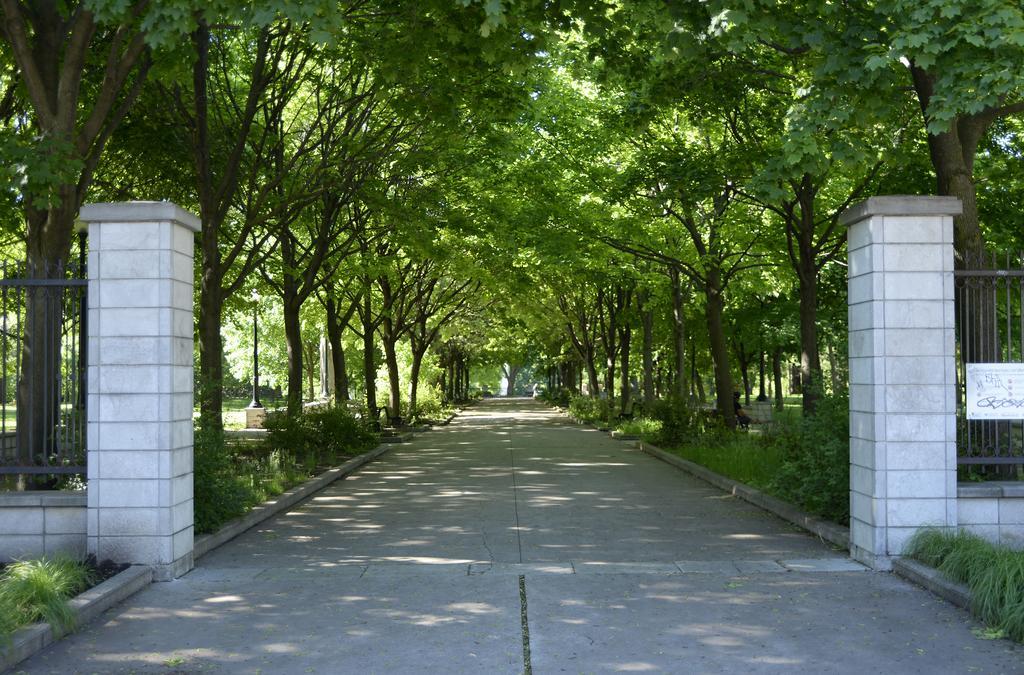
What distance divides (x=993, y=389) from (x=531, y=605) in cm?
497

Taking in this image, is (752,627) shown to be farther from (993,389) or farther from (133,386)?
(133,386)

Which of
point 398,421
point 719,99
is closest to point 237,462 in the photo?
point 719,99

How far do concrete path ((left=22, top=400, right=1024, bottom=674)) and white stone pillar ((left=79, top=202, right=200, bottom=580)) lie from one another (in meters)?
0.63

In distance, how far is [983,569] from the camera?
7.20 meters

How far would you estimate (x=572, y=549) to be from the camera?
32.4 feet

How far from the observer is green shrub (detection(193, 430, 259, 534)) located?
33.3 ft

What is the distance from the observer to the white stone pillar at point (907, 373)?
8.55m

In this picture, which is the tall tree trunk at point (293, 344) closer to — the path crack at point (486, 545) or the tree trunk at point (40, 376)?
the path crack at point (486, 545)

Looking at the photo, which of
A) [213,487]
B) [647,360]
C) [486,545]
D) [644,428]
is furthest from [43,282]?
[647,360]

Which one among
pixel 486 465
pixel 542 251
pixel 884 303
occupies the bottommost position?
pixel 486 465

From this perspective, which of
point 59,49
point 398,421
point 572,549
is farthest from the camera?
point 398,421

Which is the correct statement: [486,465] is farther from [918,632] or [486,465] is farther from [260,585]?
[918,632]

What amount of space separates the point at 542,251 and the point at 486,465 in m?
5.94

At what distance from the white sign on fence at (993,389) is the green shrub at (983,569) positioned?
4.13 ft
